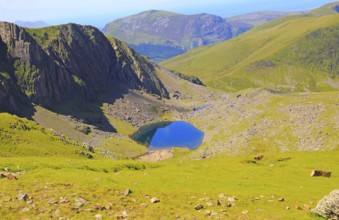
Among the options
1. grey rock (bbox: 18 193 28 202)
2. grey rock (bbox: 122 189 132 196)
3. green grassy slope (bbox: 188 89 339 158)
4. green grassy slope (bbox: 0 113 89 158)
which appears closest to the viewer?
grey rock (bbox: 18 193 28 202)

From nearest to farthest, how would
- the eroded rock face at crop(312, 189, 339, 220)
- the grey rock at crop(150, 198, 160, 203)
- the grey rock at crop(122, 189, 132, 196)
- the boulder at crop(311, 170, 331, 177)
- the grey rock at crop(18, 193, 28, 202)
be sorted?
the eroded rock face at crop(312, 189, 339, 220) < the grey rock at crop(18, 193, 28, 202) < the grey rock at crop(150, 198, 160, 203) < the grey rock at crop(122, 189, 132, 196) < the boulder at crop(311, 170, 331, 177)

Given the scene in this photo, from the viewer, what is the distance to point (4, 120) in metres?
97.9

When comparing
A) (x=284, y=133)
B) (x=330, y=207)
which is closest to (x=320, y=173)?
(x=330, y=207)

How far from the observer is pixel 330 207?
32812mm

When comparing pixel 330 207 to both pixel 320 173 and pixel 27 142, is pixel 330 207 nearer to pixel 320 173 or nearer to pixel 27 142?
pixel 320 173

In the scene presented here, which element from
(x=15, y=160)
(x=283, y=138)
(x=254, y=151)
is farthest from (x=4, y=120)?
(x=283, y=138)

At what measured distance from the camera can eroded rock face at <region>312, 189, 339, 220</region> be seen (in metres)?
32.5

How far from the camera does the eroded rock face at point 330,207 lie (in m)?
32.5

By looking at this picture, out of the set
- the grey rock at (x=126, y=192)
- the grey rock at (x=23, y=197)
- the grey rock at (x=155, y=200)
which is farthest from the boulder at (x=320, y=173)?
the grey rock at (x=23, y=197)

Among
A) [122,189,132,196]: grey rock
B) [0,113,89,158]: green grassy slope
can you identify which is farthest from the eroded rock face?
[0,113,89,158]: green grassy slope

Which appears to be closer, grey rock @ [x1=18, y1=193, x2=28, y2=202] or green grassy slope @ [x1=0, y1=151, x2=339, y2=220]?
green grassy slope @ [x1=0, y1=151, x2=339, y2=220]

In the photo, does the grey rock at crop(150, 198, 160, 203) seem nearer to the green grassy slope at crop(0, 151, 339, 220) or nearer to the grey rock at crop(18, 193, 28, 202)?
the green grassy slope at crop(0, 151, 339, 220)

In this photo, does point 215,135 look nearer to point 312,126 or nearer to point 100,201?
point 312,126

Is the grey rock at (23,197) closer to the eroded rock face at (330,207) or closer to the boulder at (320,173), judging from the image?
the eroded rock face at (330,207)
